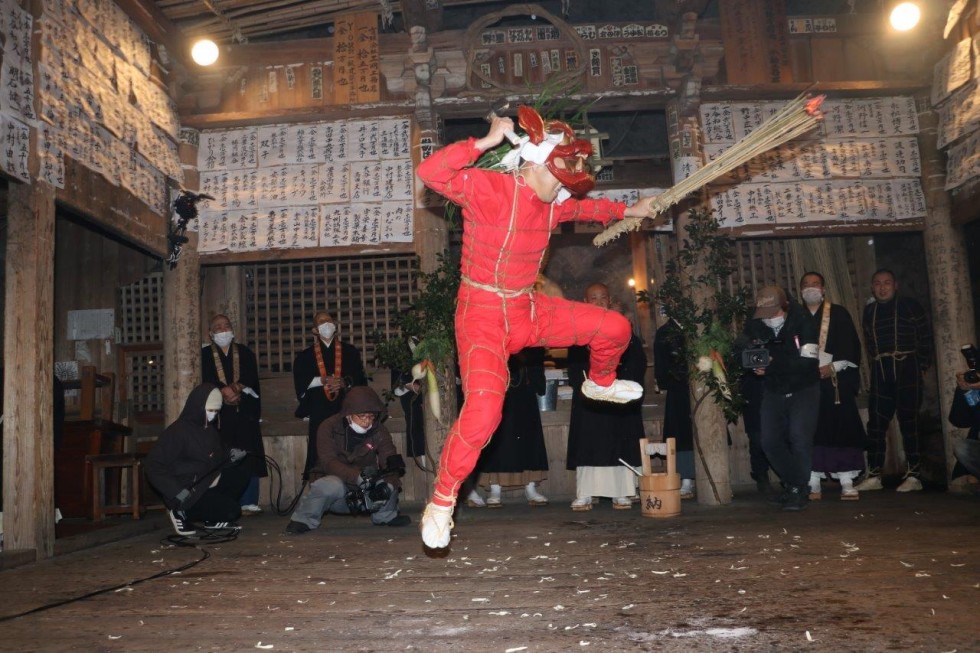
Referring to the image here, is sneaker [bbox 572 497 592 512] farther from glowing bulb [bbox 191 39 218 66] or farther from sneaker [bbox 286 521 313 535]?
glowing bulb [bbox 191 39 218 66]

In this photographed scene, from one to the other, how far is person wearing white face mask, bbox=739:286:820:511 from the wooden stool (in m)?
5.40

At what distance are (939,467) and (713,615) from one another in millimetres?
6150

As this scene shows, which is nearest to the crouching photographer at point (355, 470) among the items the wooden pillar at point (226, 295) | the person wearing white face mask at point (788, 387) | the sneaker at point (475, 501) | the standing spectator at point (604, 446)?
the sneaker at point (475, 501)

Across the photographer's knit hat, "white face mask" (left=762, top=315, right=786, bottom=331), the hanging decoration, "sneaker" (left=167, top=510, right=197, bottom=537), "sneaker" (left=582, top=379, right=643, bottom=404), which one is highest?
the hanging decoration

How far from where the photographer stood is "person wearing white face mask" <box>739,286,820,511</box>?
6211 mm

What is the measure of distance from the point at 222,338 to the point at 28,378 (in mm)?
2711

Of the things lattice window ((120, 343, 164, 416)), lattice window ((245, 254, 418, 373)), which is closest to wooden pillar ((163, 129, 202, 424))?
lattice window ((245, 254, 418, 373))

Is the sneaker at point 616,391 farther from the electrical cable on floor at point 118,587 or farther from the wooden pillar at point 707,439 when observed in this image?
the wooden pillar at point 707,439

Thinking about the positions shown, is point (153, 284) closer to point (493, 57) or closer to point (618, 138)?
point (493, 57)

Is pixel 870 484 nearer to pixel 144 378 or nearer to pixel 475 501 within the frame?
pixel 475 501

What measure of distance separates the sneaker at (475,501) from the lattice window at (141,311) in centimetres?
398

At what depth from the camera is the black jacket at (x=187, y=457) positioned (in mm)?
6125

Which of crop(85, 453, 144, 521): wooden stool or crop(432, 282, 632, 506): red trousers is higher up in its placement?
crop(432, 282, 632, 506): red trousers

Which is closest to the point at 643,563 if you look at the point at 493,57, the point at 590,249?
the point at 493,57
